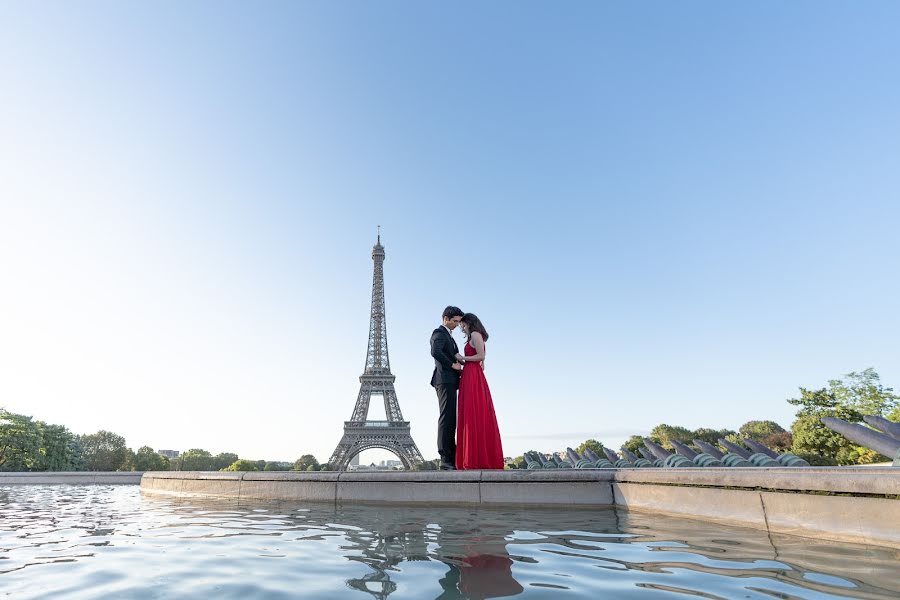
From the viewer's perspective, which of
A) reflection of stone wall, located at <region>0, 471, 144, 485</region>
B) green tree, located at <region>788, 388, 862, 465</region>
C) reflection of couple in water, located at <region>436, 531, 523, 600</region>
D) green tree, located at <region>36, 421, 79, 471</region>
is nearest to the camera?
reflection of couple in water, located at <region>436, 531, 523, 600</region>

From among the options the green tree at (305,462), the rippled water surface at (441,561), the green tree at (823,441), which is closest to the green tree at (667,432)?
the green tree at (823,441)

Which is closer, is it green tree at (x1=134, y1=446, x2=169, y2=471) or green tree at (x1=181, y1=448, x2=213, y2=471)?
green tree at (x1=134, y1=446, x2=169, y2=471)

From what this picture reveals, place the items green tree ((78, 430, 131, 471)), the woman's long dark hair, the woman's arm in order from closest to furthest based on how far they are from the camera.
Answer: the woman's arm → the woman's long dark hair → green tree ((78, 430, 131, 471))

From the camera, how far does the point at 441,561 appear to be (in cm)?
376

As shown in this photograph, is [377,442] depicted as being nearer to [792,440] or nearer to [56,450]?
[56,450]

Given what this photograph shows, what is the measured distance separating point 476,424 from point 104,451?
81.3 meters

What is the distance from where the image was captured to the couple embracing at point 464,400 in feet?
27.8

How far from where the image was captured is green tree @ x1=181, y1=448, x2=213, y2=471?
80.8 meters

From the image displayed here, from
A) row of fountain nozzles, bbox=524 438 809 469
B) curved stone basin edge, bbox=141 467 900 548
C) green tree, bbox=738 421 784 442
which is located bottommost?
curved stone basin edge, bbox=141 467 900 548

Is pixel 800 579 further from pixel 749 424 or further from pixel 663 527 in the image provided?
pixel 749 424

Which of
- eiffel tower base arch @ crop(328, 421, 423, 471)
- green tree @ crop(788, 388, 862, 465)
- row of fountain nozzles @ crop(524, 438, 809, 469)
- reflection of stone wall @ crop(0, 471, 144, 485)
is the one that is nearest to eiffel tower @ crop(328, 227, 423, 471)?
eiffel tower base arch @ crop(328, 421, 423, 471)

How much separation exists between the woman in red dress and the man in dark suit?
13 cm

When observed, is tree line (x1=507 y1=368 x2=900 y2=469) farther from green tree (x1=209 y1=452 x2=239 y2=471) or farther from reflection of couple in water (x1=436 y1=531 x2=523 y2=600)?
green tree (x1=209 y1=452 x2=239 y2=471)

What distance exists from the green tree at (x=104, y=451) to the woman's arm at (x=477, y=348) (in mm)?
66099
